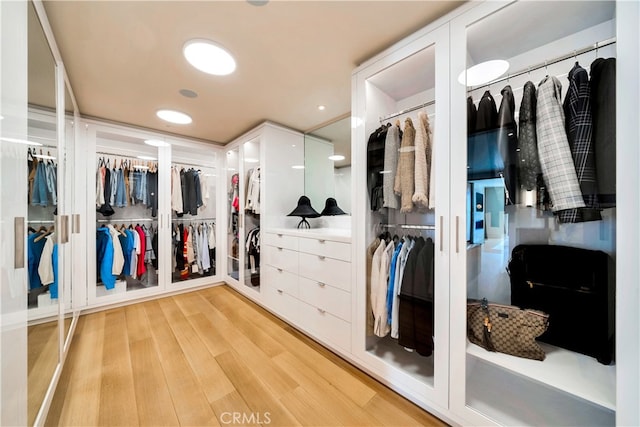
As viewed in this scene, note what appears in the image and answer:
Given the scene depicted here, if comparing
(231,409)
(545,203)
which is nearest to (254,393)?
(231,409)

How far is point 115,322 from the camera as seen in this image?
2324 millimetres

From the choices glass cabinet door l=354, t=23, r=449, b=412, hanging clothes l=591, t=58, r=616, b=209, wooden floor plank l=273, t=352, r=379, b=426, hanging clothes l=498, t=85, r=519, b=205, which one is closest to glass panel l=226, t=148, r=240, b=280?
wooden floor plank l=273, t=352, r=379, b=426

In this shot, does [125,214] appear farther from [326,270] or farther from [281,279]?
[326,270]

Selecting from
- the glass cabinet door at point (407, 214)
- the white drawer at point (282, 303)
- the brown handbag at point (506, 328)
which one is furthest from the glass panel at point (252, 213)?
the brown handbag at point (506, 328)

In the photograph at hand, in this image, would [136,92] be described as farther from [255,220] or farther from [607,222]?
[607,222]

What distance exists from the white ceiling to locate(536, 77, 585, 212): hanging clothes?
67cm

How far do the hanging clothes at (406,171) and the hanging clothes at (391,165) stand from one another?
0.12ft

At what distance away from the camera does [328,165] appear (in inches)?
103

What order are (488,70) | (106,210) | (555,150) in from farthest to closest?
(106,210) → (488,70) → (555,150)

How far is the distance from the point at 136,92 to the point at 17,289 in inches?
74.6

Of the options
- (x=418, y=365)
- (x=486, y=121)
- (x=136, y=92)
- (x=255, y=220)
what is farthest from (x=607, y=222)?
(x=136, y=92)

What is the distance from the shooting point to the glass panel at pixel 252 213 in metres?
2.87

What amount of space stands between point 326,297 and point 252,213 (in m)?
1.63

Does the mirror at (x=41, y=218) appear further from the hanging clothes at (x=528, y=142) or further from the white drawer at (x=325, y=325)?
the hanging clothes at (x=528, y=142)
